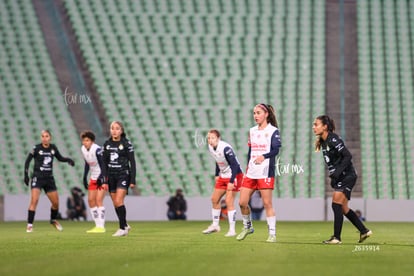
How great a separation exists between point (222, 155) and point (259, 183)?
3196 mm

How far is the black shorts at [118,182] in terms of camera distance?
14844mm

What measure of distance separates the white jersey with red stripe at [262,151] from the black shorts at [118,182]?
2.79 meters

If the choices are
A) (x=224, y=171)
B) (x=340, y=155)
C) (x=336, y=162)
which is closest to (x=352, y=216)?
(x=336, y=162)

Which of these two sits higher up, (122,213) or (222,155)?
(222,155)

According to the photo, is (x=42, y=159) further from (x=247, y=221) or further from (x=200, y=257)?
(x=200, y=257)

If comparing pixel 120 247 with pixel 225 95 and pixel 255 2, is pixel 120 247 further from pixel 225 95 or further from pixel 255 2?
pixel 255 2

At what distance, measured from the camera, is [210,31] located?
110 ft

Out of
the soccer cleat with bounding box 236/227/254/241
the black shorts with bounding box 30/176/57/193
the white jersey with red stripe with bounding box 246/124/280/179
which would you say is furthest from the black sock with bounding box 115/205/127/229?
the black shorts with bounding box 30/176/57/193

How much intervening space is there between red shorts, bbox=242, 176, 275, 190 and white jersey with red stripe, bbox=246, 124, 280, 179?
0.18 feet

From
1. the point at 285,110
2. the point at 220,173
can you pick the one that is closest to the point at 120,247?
the point at 220,173

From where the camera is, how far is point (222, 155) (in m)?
15.9

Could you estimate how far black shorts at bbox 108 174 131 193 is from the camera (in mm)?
14844

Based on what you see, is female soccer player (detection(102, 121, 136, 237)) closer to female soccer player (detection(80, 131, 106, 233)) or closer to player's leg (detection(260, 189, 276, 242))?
female soccer player (detection(80, 131, 106, 233))

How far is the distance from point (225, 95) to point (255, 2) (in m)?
5.13
